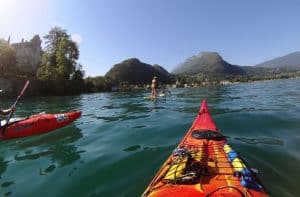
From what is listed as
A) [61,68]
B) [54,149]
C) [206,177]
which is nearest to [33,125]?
[54,149]

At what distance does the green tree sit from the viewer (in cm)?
5403

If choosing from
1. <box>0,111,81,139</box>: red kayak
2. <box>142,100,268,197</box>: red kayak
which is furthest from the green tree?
<box>142,100,268,197</box>: red kayak

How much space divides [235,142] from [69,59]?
55.5 metres

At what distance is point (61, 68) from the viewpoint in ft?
189

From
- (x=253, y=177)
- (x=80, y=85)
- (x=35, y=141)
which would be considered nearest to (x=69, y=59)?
(x=80, y=85)

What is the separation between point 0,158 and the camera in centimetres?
971

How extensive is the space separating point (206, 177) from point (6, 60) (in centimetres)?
5916

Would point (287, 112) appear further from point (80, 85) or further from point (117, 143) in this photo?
point (80, 85)

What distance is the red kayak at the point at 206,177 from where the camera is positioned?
4.50m

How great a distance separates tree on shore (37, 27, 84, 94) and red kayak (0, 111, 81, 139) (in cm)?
4725

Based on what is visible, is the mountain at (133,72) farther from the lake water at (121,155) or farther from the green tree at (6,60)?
the lake water at (121,155)

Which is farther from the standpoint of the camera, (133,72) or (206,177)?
(133,72)

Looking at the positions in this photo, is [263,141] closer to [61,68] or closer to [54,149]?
[54,149]

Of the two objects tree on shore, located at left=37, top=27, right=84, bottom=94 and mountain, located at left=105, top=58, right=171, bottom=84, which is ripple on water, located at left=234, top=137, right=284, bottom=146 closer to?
tree on shore, located at left=37, top=27, right=84, bottom=94
